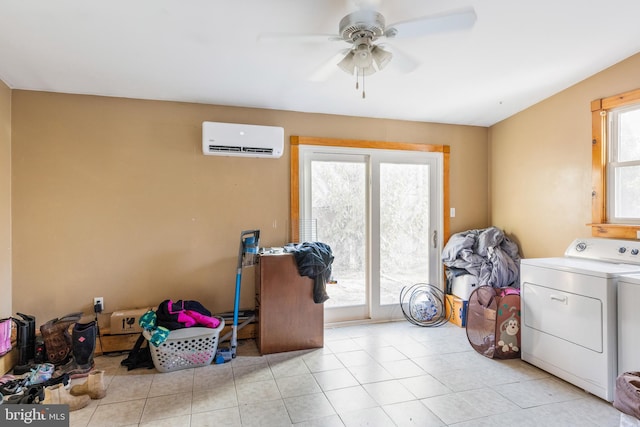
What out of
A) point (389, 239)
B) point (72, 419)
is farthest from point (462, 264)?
point (72, 419)

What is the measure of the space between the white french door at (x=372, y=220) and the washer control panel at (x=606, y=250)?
1433mm

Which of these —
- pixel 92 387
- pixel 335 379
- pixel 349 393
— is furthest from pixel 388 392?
pixel 92 387

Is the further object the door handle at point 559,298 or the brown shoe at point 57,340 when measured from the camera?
the brown shoe at point 57,340

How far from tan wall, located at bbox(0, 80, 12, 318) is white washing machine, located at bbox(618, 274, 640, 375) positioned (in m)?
4.63

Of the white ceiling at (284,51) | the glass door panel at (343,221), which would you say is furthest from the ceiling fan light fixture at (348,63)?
the glass door panel at (343,221)

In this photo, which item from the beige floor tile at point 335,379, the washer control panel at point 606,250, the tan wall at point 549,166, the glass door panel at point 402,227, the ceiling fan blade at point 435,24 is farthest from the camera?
the glass door panel at point 402,227

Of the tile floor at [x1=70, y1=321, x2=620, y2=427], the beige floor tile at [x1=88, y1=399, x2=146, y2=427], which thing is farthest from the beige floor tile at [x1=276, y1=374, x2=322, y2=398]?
the beige floor tile at [x1=88, y1=399, x2=146, y2=427]

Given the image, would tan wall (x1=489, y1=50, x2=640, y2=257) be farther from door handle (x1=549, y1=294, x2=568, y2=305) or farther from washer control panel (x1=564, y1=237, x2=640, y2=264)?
door handle (x1=549, y1=294, x2=568, y2=305)

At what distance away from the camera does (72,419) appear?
7.00ft

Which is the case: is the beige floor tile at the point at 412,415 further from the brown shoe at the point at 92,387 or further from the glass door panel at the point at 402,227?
the brown shoe at the point at 92,387

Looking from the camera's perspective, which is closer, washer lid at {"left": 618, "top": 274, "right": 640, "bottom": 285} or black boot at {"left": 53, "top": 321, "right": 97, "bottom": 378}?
washer lid at {"left": 618, "top": 274, "right": 640, "bottom": 285}

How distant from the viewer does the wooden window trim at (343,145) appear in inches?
146

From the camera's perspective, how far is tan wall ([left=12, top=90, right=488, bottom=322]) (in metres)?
3.07

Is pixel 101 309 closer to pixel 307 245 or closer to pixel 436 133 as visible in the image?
pixel 307 245
